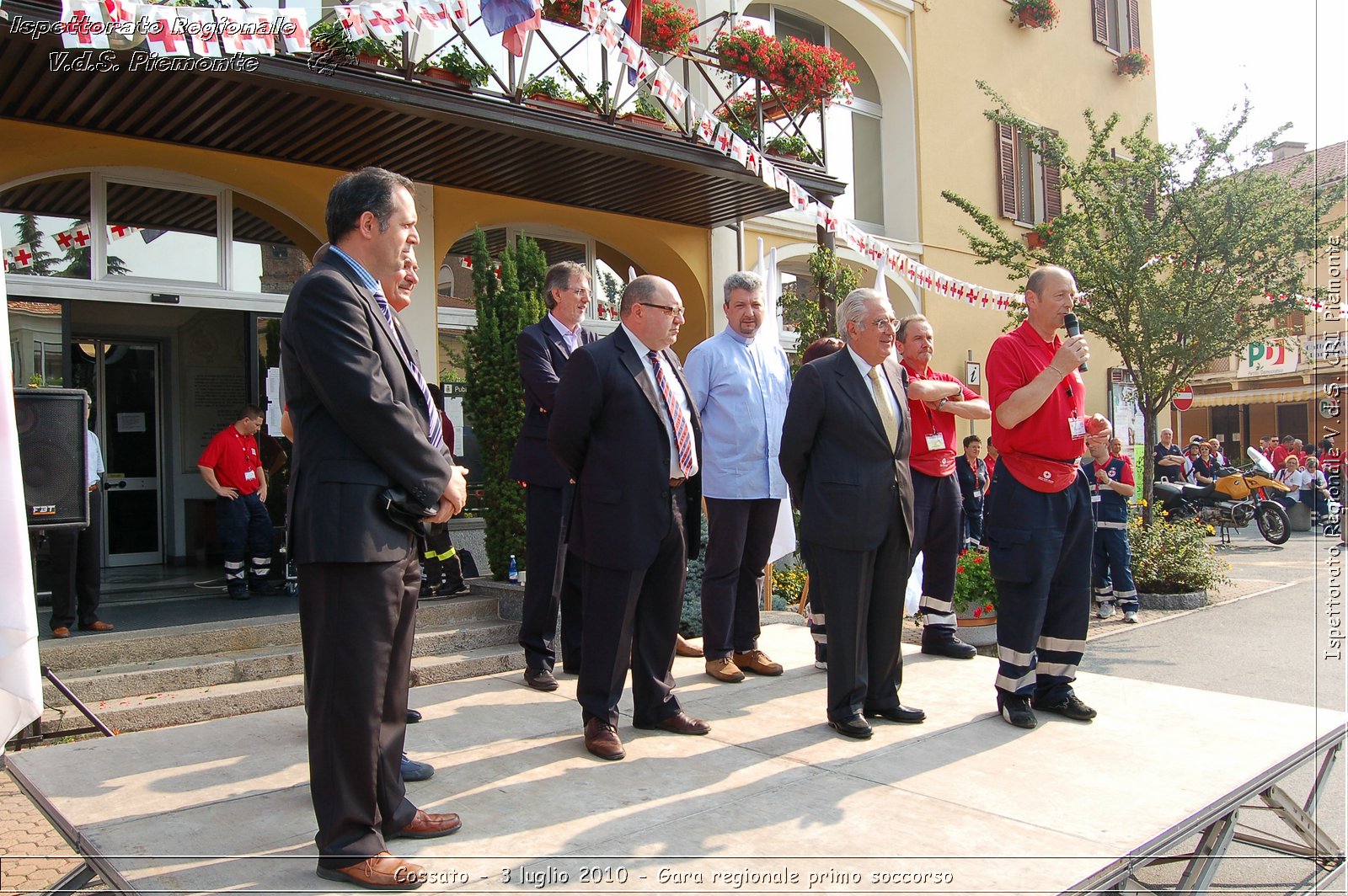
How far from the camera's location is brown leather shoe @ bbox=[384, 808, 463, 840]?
3.09m

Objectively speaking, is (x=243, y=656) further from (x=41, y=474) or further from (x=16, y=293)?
(x=16, y=293)

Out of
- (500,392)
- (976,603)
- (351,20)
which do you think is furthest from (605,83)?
(976,603)

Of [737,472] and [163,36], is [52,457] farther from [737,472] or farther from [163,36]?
[737,472]

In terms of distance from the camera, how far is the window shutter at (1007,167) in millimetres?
15891

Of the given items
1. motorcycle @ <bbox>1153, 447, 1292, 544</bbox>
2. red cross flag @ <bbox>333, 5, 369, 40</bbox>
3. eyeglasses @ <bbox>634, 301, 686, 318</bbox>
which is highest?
red cross flag @ <bbox>333, 5, 369, 40</bbox>

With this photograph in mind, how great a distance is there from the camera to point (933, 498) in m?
5.84

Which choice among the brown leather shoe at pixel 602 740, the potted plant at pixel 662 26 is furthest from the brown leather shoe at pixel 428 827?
the potted plant at pixel 662 26

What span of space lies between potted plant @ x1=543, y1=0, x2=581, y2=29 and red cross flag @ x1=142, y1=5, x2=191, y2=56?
3.60 metres

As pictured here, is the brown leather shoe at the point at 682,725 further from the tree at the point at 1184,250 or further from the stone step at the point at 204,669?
the tree at the point at 1184,250

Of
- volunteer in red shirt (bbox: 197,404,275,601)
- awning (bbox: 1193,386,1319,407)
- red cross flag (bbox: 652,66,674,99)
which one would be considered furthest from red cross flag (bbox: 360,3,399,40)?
awning (bbox: 1193,386,1319,407)

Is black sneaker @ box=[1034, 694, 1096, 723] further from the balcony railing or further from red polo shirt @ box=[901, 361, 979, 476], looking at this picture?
the balcony railing

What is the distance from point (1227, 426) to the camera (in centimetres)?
3706

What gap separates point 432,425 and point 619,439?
1.01 meters

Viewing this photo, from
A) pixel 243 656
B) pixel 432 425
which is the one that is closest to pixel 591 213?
pixel 243 656
